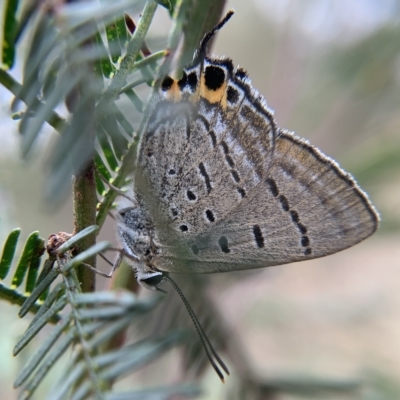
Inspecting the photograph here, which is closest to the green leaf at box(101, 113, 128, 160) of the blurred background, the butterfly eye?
the blurred background

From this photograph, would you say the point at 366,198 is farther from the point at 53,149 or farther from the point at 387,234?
the point at 53,149

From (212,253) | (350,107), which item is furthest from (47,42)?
(350,107)

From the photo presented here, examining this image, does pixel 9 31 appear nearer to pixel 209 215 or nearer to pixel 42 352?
pixel 42 352

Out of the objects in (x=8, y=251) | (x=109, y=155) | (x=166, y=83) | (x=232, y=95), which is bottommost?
(x=8, y=251)

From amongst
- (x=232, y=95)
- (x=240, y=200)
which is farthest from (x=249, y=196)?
(x=232, y=95)

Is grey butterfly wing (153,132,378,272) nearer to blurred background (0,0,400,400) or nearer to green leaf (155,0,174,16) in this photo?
blurred background (0,0,400,400)

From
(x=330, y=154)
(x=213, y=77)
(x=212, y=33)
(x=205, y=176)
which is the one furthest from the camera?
(x=330, y=154)

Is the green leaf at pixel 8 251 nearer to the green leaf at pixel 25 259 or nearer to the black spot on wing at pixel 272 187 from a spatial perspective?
the green leaf at pixel 25 259
